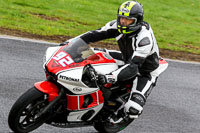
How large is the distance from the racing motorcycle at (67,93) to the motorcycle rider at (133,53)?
9.7 inches

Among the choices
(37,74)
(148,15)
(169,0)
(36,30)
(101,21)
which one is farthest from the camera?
(169,0)

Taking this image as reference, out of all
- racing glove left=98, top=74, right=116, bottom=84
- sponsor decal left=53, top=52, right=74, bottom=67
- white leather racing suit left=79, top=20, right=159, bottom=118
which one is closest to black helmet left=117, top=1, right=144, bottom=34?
white leather racing suit left=79, top=20, right=159, bottom=118

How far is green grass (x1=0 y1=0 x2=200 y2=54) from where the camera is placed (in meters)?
12.9

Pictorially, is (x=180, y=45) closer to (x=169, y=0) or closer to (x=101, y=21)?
(x=101, y=21)

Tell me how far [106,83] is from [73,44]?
2.37ft

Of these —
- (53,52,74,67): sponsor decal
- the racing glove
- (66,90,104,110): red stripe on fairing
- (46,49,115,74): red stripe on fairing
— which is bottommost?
(66,90,104,110): red stripe on fairing

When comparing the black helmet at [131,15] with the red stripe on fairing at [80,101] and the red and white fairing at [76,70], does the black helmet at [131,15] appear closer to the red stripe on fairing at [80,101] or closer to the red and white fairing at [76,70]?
the red and white fairing at [76,70]

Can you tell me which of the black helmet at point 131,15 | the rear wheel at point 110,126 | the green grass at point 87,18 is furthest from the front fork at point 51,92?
the green grass at point 87,18

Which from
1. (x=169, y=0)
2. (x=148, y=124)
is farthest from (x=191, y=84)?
(x=169, y=0)

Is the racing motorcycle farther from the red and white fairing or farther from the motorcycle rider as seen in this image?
the motorcycle rider

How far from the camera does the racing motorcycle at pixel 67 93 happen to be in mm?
4914

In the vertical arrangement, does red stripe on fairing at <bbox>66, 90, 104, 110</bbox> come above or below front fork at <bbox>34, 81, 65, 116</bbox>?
below

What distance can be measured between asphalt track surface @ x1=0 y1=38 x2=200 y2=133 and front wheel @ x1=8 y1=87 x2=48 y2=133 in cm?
40

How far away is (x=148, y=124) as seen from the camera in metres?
6.66
